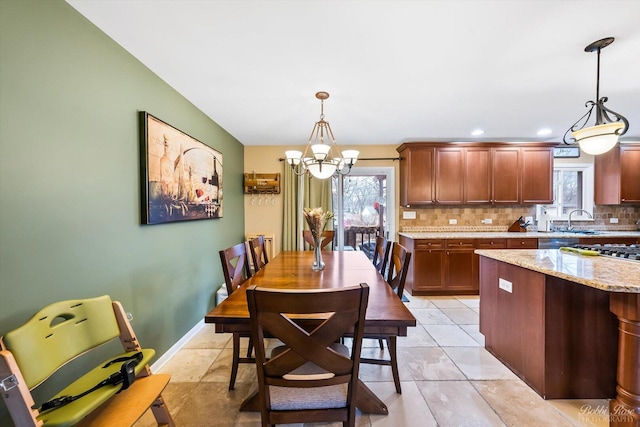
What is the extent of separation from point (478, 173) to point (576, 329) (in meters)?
2.87

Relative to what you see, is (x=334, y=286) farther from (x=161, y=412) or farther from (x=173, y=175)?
(x=173, y=175)

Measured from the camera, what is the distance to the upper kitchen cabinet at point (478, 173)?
4.12 m

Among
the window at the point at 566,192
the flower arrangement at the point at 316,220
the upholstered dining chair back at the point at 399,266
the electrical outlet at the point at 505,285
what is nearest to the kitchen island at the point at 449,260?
the window at the point at 566,192

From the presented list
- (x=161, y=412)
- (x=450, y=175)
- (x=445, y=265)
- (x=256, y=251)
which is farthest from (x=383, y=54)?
(x=445, y=265)

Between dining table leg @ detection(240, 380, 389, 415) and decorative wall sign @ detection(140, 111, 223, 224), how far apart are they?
58.2 inches

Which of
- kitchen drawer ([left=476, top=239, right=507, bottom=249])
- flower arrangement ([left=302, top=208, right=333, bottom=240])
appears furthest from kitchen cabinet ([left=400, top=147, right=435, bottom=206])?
flower arrangement ([left=302, top=208, right=333, bottom=240])

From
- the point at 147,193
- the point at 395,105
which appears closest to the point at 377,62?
the point at 395,105

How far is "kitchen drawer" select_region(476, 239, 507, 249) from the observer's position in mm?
3850

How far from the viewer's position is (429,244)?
3893 mm

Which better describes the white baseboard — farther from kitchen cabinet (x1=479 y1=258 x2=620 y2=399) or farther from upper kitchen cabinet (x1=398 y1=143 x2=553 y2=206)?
upper kitchen cabinet (x1=398 y1=143 x2=553 y2=206)

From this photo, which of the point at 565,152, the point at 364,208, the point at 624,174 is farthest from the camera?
the point at 364,208

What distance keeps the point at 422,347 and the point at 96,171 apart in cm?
292

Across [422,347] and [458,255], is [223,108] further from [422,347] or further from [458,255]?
[458,255]

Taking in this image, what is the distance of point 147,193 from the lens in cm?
202
